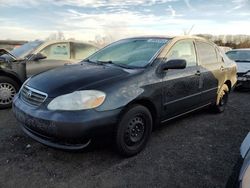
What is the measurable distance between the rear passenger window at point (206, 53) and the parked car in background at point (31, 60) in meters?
3.18

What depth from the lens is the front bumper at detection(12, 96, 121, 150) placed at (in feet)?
10.3

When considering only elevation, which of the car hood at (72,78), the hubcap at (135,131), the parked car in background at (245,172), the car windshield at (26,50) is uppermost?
the car windshield at (26,50)

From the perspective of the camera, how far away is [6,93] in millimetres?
6051

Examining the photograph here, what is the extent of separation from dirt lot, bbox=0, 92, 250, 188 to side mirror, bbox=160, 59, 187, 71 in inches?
44.6

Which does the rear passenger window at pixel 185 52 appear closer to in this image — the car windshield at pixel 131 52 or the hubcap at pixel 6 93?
the car windshield at pixel 131 52

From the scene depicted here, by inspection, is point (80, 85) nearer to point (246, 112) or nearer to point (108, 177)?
point (108, 177)

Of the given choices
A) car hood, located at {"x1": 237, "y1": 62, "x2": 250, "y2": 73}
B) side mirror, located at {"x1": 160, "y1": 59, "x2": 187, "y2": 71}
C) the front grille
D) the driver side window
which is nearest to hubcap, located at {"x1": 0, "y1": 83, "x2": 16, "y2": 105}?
the driver side window

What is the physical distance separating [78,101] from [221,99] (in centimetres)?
371

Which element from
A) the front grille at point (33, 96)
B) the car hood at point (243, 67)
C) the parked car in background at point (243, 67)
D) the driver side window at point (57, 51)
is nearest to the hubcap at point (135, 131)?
the front grille at point (33, 96)

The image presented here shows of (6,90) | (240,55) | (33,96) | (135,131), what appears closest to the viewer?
(33,96)

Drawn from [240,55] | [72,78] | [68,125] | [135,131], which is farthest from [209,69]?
[240,55]

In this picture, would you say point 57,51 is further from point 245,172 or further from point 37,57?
point 245,172

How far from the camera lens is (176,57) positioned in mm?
4480

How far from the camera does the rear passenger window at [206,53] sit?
513 centimetres
